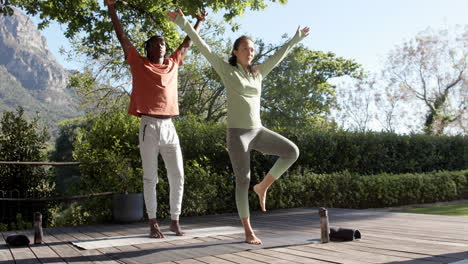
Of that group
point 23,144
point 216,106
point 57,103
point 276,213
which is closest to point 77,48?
point 216,106

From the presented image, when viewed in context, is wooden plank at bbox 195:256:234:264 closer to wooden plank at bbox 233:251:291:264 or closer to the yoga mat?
wooden plank at bbox 233:251:291:264

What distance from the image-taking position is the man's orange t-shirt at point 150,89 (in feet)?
13.7

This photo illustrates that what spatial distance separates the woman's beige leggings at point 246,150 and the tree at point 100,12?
4190 millimetres

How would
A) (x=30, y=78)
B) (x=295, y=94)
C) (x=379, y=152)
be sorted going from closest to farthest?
1. (x=379, y=152)
2. (x=295, y=94)
3. (x=30, y=78)

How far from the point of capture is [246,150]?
12.0ft

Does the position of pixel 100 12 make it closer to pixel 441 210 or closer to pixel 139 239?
pixel 139 239

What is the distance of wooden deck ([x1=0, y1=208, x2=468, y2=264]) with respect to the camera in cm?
314

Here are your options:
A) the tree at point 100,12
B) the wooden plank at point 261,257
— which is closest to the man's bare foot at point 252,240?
the wooden plank at point 261,257

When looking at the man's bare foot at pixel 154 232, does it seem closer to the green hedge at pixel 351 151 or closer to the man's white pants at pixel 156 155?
the man's white pants at pixel 156 155

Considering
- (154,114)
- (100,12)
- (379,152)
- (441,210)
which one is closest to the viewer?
(154,114)

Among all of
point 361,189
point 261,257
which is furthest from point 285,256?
point 361,189

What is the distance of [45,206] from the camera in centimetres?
750

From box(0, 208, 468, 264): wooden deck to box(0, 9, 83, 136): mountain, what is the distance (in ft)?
129

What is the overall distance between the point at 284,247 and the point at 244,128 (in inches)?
41.7
